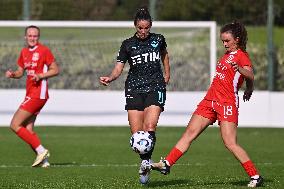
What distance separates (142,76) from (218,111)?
117cm

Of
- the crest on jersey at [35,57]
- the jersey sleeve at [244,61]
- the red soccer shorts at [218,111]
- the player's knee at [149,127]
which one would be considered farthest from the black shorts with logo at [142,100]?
the crest on jersey at [35,57]

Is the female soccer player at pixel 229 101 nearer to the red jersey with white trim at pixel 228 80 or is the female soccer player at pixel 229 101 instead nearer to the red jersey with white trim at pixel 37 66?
the red jersey with white trim at pixel 228 80

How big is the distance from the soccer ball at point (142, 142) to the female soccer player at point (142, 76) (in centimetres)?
35

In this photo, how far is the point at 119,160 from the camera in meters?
16.6

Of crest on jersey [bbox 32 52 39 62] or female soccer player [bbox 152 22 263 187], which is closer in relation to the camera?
female soccer player [bbox 152 22 263 187]

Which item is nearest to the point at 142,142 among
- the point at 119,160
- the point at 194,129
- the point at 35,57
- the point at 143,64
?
the point at 194,129

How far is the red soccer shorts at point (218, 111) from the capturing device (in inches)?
472

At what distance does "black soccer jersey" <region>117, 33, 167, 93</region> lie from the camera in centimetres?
1259

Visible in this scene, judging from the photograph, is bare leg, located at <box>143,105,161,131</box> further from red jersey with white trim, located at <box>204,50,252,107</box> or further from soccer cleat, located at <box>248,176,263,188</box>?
soccer cleat, located at <box>248,176,263,188</box>

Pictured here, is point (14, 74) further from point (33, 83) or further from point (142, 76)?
point (142, 76)

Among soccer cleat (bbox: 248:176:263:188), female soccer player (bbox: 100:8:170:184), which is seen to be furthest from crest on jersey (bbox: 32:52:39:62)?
soccer cleat (bbox: 248:176:263:188)

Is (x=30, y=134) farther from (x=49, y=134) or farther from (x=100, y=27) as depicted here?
(x=100, y=27)

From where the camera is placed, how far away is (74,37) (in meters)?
26.3

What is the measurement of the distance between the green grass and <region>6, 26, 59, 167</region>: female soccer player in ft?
1.64
